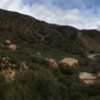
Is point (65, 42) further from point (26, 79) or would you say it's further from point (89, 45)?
point (26, 79)

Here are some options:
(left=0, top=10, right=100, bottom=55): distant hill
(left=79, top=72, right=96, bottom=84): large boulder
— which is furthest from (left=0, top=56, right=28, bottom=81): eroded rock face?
(left=0, top=10, right=100, bottom=55): distant hill

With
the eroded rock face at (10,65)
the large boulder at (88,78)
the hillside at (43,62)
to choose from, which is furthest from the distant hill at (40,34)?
the large boulder at (88,78)

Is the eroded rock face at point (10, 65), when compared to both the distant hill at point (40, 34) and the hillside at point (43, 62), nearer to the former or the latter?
the hillside at point (43, 62)

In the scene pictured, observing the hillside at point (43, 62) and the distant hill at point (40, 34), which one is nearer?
the hillside at point (43, 62)

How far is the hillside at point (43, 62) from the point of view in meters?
22.1

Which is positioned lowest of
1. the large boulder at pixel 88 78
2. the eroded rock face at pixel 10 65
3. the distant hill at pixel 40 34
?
the large boulder at pixel 88 78

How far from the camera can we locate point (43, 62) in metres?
42.6

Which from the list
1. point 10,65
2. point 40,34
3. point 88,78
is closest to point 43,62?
point 10,65

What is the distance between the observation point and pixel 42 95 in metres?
21.4

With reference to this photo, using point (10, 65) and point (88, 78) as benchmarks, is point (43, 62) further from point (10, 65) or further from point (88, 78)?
point (88, 78)

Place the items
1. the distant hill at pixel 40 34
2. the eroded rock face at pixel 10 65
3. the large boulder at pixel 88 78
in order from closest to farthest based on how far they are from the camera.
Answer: the large boulder at pixel 88 78 → the eroded rock face at pixel 10 65 → the distant hill at pixel 40 34

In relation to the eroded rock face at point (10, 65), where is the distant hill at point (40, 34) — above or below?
above

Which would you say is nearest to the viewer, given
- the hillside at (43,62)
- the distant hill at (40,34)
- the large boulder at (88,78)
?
the hillside at (43,62)

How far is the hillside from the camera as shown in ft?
72.4
